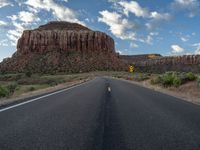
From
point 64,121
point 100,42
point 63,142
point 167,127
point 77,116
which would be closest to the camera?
point 63,142

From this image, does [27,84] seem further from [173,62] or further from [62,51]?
[173,62]

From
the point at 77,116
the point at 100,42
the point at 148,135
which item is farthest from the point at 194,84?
the point at 100,42

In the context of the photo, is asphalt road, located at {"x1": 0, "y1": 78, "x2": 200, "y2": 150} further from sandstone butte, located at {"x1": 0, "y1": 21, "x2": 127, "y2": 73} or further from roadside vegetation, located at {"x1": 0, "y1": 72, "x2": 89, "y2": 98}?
sandstone butte, located at {"x1": 0, "y1": 21, "x2": 127, "y2": 73}

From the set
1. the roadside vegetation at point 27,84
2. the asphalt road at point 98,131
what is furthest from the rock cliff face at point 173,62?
the asphalt road at point 98,131

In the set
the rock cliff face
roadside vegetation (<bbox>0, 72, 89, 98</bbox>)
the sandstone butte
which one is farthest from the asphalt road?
the rock cliff face

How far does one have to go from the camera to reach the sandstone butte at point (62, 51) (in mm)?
109375

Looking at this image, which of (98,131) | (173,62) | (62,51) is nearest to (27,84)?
(98,131)

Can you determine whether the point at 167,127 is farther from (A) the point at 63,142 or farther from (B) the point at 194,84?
(B) the point at 194,84

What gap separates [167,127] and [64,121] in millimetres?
2547

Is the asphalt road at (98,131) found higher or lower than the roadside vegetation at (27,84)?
higher

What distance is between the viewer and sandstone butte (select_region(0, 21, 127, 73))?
109375 millimetres

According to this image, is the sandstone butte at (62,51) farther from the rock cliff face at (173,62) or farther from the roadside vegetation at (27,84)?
the rock cliff face at (173,62)

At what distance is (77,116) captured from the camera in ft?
25.8

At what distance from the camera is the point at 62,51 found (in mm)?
125812
